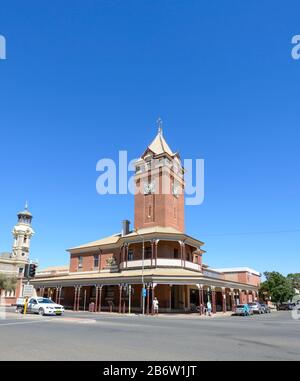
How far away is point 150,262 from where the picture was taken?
38.4m

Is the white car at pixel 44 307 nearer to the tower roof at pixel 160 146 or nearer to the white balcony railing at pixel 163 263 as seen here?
the white balcony railing at pixel 163 263

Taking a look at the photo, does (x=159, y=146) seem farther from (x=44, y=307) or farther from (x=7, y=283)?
(x=7, y=283)

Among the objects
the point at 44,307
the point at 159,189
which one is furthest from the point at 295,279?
the point at 44,307

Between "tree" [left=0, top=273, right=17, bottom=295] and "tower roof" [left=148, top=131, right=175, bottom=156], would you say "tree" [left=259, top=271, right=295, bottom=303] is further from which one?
"tree" [left=0, top=273, right=17, bottom=295]

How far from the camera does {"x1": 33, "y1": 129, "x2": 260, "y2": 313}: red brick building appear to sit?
3644 cm

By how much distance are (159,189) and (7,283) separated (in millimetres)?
39586

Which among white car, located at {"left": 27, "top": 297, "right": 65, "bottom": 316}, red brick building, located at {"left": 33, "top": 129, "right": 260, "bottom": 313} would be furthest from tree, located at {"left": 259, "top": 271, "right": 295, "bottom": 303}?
white car, located at {"left": 27, "top": 297, "right": 65, "bottom": 316}

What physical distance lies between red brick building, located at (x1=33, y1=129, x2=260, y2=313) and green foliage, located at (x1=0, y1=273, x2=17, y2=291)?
61.9 ft

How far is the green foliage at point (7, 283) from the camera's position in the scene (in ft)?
218

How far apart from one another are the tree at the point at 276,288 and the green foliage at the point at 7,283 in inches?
1939

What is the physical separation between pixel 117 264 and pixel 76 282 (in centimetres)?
521
